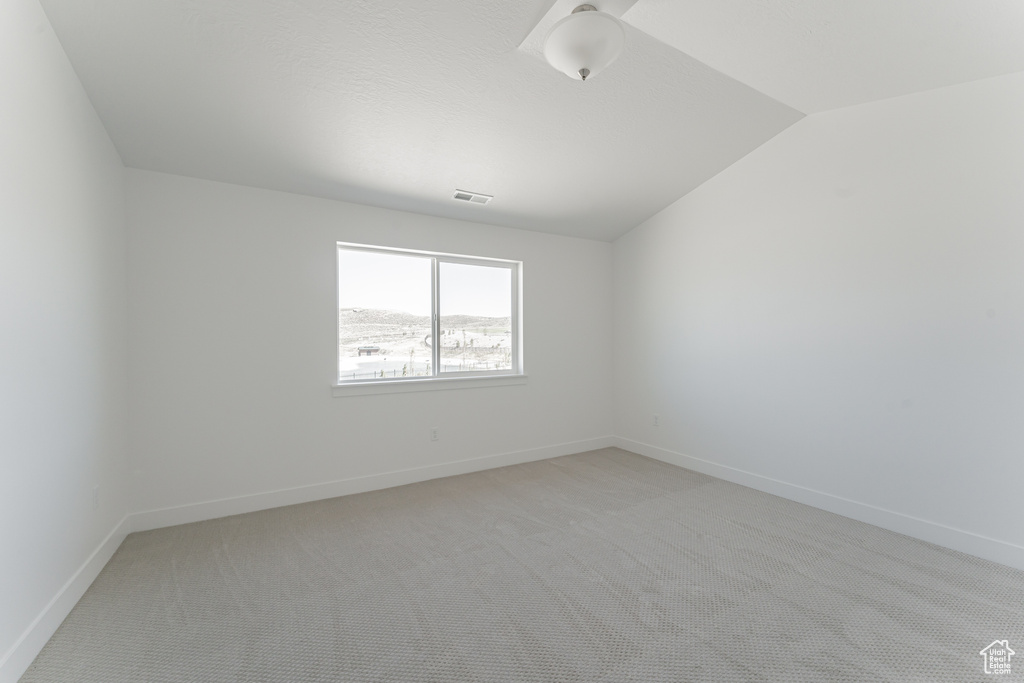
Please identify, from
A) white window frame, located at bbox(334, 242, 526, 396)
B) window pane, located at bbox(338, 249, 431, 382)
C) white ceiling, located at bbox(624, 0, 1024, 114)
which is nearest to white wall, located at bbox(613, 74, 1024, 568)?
white ceiling, located at bbox(624, 0, 1024, 114)

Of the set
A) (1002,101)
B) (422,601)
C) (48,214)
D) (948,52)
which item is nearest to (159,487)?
(48,214)

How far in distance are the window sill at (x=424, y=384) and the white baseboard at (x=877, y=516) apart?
1.85 metres

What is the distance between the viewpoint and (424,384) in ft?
12.9

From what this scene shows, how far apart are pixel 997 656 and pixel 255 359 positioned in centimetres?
421

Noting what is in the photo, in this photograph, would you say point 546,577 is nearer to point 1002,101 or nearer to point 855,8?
point 855,8

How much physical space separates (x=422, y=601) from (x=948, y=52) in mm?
3886

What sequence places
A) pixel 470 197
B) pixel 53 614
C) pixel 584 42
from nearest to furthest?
pixel 53 614
pixel 584 42
pixel 470 197

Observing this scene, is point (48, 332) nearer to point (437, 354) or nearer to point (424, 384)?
point (424, 384)

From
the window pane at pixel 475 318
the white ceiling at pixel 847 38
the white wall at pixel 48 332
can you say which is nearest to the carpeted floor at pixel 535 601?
the white wall at pixel 48 332

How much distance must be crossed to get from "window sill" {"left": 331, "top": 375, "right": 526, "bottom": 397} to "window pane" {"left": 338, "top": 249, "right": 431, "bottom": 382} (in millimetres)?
138

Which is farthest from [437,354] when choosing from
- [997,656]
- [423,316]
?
[997,656]

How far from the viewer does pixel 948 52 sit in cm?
233

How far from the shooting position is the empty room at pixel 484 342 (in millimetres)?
1817

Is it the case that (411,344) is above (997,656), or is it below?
above
